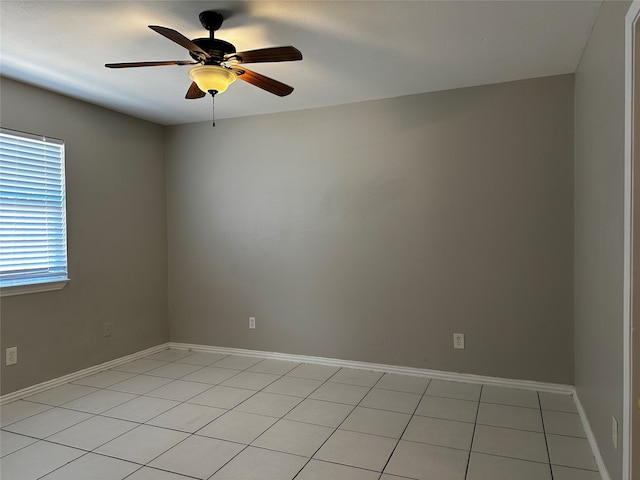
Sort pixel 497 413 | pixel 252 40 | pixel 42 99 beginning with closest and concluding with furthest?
pixel 252 40 < pixel 497 413 < pixel 42 99

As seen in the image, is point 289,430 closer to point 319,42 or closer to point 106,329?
point 106,329

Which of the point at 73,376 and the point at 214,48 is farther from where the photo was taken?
the point at 73,376

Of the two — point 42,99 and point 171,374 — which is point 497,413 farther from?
point 42,99

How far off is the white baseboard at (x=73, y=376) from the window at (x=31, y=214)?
2.44 ft

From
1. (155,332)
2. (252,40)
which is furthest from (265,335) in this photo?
(252,40)

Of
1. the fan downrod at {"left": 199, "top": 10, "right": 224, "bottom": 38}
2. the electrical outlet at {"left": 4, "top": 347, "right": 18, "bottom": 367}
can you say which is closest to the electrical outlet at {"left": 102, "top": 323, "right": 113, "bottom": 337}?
the electrical outlet at {"left": 4, "top": 347, "right": 18, "bottom": 367}

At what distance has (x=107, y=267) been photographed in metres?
3.92

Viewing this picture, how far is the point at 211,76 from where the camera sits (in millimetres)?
2250

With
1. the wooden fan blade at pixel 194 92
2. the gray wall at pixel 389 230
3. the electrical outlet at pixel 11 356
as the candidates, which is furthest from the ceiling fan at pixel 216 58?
the electrical outlet at pixel 11 356

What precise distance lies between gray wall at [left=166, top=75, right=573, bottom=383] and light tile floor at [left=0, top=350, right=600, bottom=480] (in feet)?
1.52

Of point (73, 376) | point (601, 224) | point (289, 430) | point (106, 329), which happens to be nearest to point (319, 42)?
point (601, 224)

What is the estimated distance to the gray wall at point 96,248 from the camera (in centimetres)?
324

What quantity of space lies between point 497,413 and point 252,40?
2854 mm

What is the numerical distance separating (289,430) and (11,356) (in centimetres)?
215
